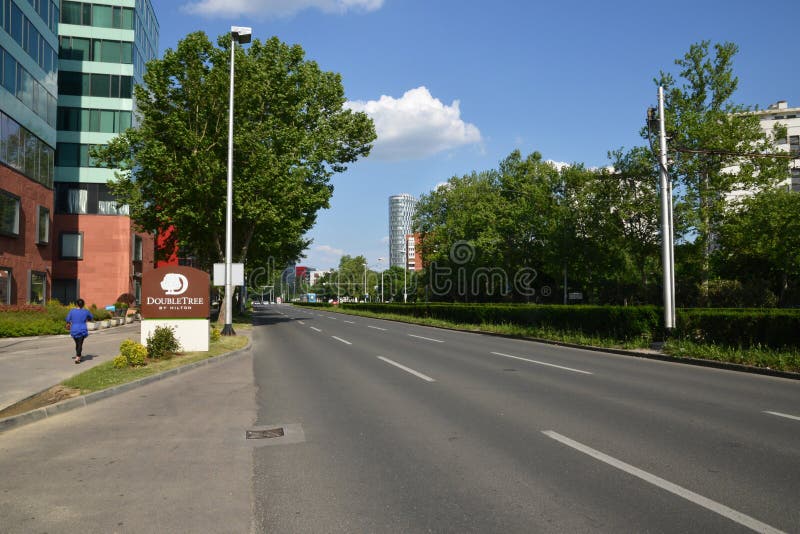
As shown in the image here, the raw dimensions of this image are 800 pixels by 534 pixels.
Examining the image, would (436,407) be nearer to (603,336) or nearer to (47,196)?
(603,336)

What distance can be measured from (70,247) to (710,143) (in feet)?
145

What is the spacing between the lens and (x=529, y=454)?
5.47 metres

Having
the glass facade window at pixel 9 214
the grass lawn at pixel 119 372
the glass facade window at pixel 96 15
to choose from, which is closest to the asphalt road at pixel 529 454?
the grass lawn at pixel 119 372

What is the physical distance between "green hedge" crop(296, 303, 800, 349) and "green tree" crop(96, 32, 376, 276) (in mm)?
12992

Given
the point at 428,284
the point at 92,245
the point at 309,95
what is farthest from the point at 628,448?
the point at 428,284

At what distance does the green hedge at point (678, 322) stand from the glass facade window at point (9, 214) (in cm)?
2537

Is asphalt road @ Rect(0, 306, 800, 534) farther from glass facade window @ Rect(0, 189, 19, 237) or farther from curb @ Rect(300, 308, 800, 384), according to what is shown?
glass facade window @ Rect(0, 189, 19, 237)

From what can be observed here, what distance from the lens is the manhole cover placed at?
6418 mm

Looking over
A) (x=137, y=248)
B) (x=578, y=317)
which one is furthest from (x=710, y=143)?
(x=137, y=248)

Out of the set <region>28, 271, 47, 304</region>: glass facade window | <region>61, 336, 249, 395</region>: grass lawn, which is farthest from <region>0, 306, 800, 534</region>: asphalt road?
<region>28, 271, 47, 304</region>: glass facade window

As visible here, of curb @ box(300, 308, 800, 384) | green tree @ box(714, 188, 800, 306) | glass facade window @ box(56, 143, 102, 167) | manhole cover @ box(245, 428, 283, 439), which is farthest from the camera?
glass facade window @ box(56, 143, 102, 167)

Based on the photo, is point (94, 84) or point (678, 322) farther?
point (94, 84)

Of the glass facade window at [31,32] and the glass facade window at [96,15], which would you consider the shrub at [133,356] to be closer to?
the glass facade window at [31,32]

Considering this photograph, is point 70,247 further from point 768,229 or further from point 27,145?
point 768,229
